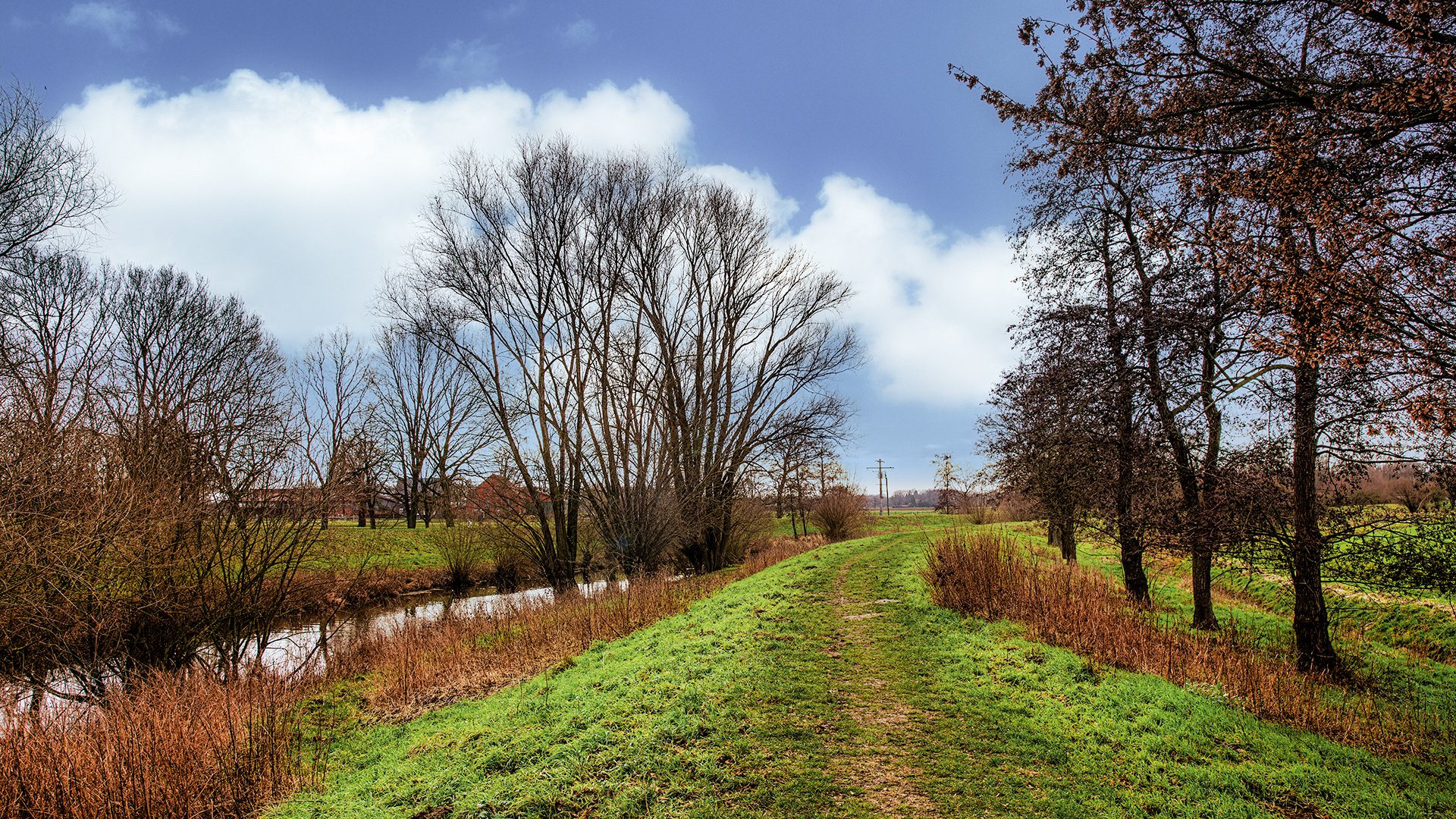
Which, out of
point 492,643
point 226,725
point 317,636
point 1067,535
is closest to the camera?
point 226,725

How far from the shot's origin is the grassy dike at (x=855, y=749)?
14.7ft

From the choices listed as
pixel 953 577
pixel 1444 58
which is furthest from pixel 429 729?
pixel 1444 58

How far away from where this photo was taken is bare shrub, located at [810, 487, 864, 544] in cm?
3133

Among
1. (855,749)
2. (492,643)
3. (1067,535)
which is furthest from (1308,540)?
(492,643)

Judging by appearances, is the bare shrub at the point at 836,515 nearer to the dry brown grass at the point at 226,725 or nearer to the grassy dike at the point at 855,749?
the dry brown grass at the point at 226,725

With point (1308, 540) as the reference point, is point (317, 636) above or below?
below

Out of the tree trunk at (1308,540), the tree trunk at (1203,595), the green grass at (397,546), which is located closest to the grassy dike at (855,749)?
the tree trunk at (1308,540)

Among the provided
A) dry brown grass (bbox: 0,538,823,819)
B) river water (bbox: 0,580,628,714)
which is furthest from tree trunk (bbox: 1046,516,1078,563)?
river water (bbox: 0,580,628,714)

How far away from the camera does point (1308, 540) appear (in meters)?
7.48

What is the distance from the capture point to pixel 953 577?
1054 cm

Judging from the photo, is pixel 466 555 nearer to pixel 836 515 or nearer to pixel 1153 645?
pixel 836 515

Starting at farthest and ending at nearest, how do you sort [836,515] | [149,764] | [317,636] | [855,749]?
[836,515] → [317,636] → [855,749] → [149,764]

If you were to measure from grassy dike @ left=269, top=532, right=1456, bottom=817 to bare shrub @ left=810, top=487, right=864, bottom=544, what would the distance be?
76.6 feet

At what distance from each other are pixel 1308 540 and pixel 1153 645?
2329 millimetres
